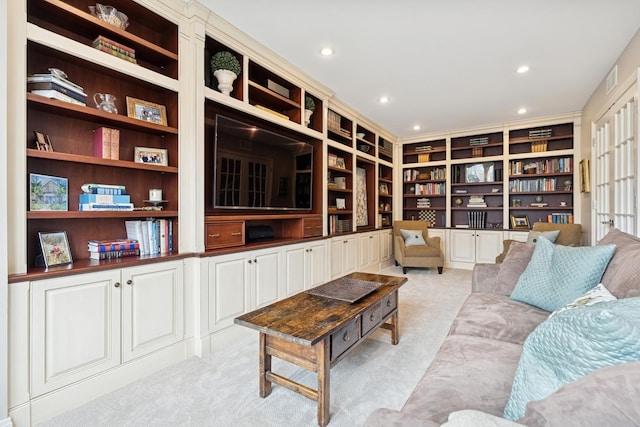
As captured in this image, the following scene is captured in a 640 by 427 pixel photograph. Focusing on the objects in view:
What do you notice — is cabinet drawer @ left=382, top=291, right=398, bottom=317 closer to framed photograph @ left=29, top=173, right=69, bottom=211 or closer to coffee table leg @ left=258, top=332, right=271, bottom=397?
coffee table leg @ left=258, top=332, right=271, bottom=397

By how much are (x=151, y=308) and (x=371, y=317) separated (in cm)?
142

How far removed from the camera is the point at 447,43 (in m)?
2.62

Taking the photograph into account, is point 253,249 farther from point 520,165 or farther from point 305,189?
point 520,165

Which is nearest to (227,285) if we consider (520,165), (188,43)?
(188,43)

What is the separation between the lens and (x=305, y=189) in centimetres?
357

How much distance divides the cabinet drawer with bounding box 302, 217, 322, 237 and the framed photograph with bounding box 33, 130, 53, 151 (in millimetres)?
2210

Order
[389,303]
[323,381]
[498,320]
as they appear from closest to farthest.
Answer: [323,381], [498,320], [389,303]

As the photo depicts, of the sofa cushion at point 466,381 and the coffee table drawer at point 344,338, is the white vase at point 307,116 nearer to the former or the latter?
the coffee table drawer at point 344,338

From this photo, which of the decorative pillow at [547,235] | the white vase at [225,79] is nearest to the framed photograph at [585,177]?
the decorative pillow at [547,235]

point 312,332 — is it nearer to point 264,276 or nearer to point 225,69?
point 264,276

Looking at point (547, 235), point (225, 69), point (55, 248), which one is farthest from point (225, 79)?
point (547, 235)

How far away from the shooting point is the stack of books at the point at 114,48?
1.88 metres

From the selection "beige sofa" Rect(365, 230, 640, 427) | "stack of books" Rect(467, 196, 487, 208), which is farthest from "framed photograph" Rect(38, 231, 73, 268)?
"stack of books" Rect(467, 196, 487, 208)

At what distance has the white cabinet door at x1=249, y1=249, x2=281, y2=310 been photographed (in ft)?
8.78
